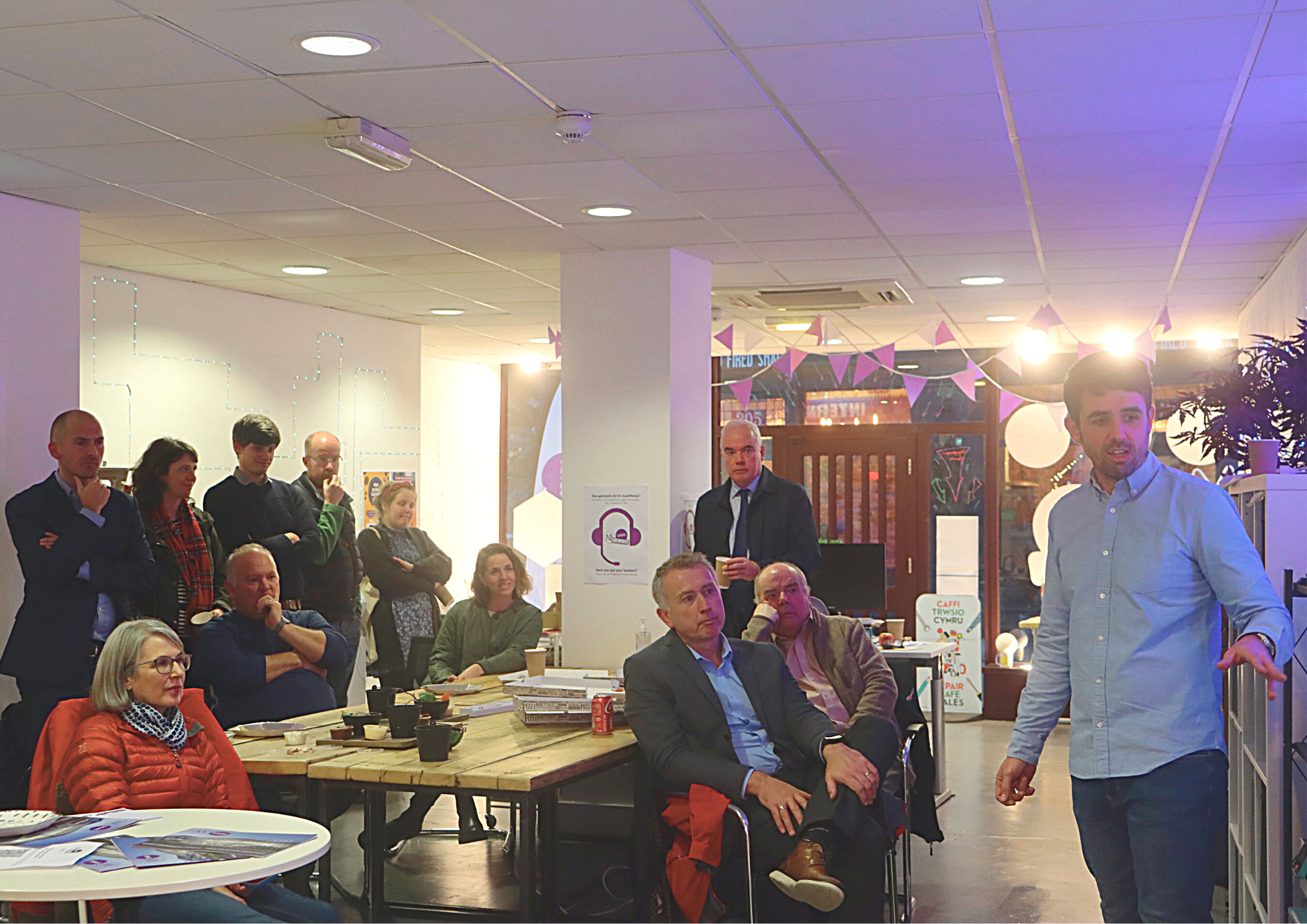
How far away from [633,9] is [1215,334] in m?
7.58

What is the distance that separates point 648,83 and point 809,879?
2.39 m

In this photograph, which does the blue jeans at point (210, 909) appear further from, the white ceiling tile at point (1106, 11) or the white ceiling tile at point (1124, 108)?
the white ceiling tile at point (1124, 108)

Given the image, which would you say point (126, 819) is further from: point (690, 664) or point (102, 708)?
point (690, 664)

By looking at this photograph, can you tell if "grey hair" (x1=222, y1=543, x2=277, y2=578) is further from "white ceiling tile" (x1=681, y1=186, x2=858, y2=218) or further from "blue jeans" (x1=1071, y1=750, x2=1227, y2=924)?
"blue jeans" (x1=1071, y1=750, x2=1227, y2=924)

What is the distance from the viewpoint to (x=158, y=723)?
3506 mm

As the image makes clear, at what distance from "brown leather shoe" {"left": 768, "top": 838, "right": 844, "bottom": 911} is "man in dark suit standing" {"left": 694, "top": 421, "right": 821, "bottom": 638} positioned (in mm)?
2113

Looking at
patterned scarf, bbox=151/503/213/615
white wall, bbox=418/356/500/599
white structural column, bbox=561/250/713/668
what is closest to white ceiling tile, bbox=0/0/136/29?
patterned scarf, bbox=151/503/213/615

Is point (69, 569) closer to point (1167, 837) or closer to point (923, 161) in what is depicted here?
point (923, 161)

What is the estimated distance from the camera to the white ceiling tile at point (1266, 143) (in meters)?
4.45

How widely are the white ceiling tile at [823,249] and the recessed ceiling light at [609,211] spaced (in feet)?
2.91

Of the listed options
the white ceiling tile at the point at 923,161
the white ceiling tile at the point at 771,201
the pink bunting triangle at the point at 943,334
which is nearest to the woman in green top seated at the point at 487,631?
the white ceiling tile at the point at 771,201

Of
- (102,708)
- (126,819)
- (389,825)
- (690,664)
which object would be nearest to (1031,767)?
(690,664)

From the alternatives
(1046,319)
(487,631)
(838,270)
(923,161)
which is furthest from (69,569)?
(1046,319)

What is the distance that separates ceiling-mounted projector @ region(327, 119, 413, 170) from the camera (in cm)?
448
